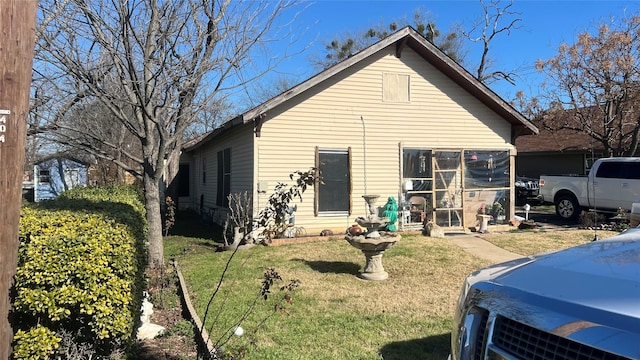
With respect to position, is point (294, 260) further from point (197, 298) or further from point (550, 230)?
point (550, 230)

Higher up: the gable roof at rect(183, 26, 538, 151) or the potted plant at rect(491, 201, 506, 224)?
the gable roof at rect(183, 26, 538, 151)

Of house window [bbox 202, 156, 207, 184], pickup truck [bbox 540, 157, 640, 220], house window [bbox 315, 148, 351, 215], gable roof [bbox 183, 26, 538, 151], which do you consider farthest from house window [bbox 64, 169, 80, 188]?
pickup truck [bbox 540, 157, 640, 220]

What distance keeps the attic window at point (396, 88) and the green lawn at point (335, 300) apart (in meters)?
4.37

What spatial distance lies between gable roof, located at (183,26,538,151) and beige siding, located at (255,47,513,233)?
20 centimetres

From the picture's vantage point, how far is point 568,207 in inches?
619

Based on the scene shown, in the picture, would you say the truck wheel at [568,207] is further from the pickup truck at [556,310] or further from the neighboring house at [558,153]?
the pickup truck at [556,310]

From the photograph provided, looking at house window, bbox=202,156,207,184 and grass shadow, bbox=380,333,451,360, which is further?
house window, bbox=202,156,207,184

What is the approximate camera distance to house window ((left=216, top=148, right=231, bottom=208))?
13.8 metres

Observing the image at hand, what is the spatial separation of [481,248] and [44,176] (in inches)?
981

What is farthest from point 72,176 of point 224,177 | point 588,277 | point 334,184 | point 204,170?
point 588,277

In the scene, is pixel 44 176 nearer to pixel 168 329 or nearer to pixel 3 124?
pixel 168 329

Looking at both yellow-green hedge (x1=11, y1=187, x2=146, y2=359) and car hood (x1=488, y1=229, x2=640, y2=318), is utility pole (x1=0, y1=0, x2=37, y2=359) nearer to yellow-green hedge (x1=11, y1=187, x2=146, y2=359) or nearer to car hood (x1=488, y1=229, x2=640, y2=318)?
yellow-green hedge (x1=11, y1=187, x2=146, y2=359)

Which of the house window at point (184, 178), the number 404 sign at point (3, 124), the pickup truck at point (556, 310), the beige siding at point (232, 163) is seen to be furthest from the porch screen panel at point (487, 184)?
the house window at point (184, 178)

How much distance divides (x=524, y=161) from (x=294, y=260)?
70.5 feet
